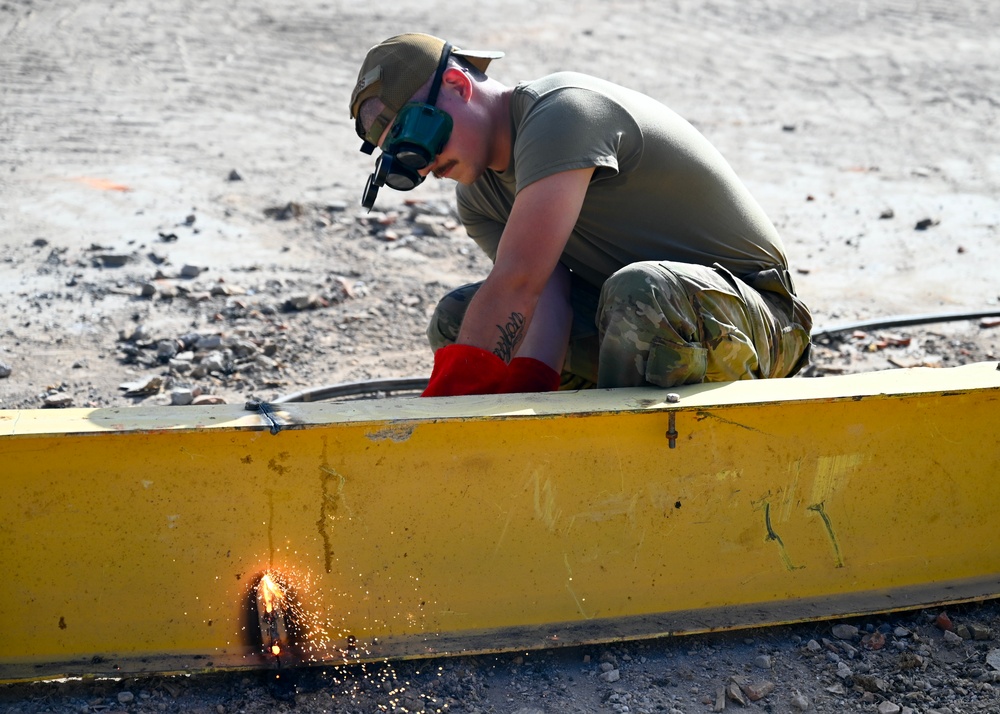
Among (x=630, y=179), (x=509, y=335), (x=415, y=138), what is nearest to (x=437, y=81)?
(x=415, y=138)

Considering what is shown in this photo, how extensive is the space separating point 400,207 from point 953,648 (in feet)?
14.1

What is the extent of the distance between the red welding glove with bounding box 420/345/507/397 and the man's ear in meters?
0.71

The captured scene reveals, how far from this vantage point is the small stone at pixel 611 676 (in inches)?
94.0

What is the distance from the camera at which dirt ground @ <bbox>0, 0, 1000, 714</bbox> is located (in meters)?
2.40

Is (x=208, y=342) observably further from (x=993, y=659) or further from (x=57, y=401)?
(x=993, y=659)

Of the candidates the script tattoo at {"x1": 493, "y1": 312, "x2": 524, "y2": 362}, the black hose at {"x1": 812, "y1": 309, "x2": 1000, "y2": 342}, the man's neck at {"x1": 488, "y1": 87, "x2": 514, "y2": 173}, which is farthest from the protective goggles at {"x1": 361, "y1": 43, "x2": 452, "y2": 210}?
the black hose at {"x1": 812, "y1": 309, "x2": 1000, "y2": 342}

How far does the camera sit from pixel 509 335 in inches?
102

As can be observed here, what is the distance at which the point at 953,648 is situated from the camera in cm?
251

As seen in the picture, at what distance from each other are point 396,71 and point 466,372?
85 cm

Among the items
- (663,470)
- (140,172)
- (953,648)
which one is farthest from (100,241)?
(953,648)

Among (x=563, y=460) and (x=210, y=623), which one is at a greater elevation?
(x=563, y=460)

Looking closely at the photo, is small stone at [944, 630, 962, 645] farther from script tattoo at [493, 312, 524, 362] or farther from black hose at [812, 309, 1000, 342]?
black hose at [812, 309, 1000, 342]

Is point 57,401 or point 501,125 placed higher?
point 501,125

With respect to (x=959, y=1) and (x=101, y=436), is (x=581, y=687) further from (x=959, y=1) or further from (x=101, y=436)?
(x=959, y=1)
